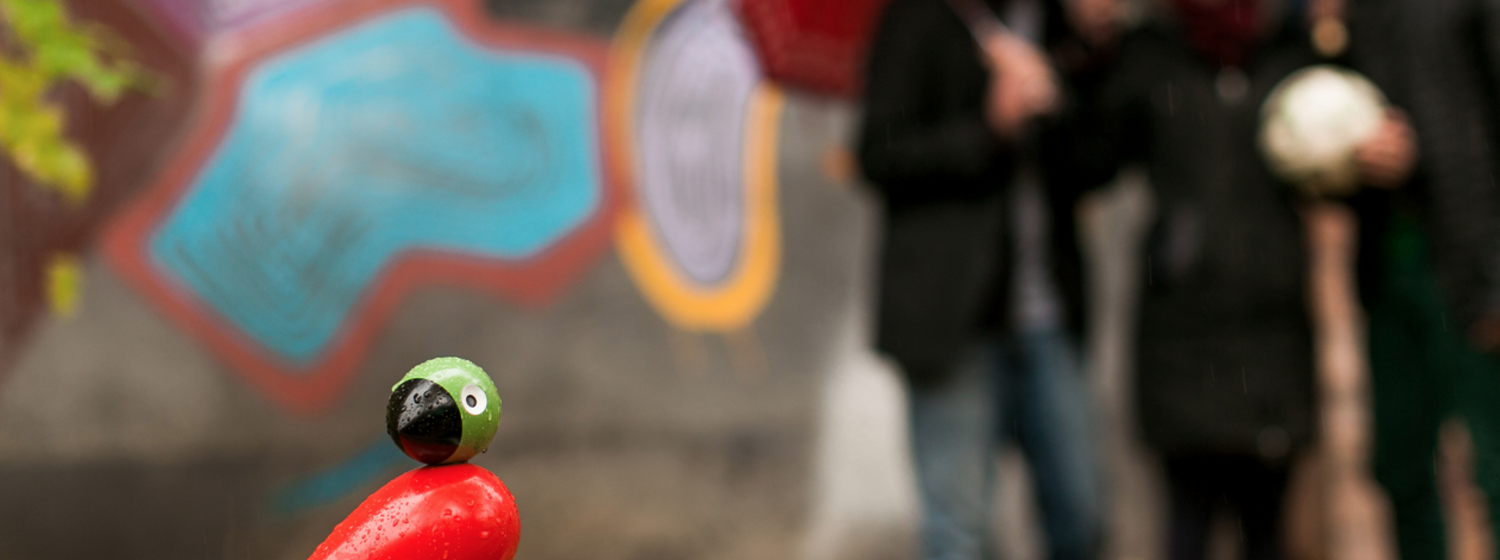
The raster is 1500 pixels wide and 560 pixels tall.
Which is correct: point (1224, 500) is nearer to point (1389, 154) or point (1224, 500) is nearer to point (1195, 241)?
point (1195, 241)

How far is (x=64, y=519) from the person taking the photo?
240 centimetres

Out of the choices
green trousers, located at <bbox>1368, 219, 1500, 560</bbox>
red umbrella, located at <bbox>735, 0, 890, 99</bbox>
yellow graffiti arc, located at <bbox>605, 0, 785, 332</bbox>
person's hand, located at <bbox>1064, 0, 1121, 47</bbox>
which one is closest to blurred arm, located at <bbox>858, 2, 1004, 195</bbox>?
red umbrella, located at <bbox>735, 0, 890, 99</bbox>

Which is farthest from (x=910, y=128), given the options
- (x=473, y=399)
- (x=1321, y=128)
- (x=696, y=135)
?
(x=696, y=135)

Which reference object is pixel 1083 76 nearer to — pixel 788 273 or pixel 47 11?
pixel 788 273

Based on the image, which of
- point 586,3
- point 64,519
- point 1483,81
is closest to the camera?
point 1483,81

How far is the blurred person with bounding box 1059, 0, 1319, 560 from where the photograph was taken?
6.38 feet

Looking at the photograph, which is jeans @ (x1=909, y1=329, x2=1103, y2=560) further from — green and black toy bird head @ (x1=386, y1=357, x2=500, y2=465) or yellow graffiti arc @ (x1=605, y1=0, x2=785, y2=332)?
yellow graffiti arc @ (x1=605, y1=0, x2=785, y2=332)

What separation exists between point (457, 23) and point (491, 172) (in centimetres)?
43

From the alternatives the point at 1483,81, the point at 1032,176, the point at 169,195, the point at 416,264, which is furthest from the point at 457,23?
the point at 1483,81

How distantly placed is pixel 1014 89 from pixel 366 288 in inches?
71.3

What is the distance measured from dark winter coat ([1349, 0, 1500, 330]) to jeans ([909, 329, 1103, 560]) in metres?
0.64

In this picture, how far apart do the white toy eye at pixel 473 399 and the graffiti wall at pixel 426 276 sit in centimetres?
164

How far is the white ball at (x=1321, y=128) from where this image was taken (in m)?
1.94

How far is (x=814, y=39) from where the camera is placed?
213 centimetres
